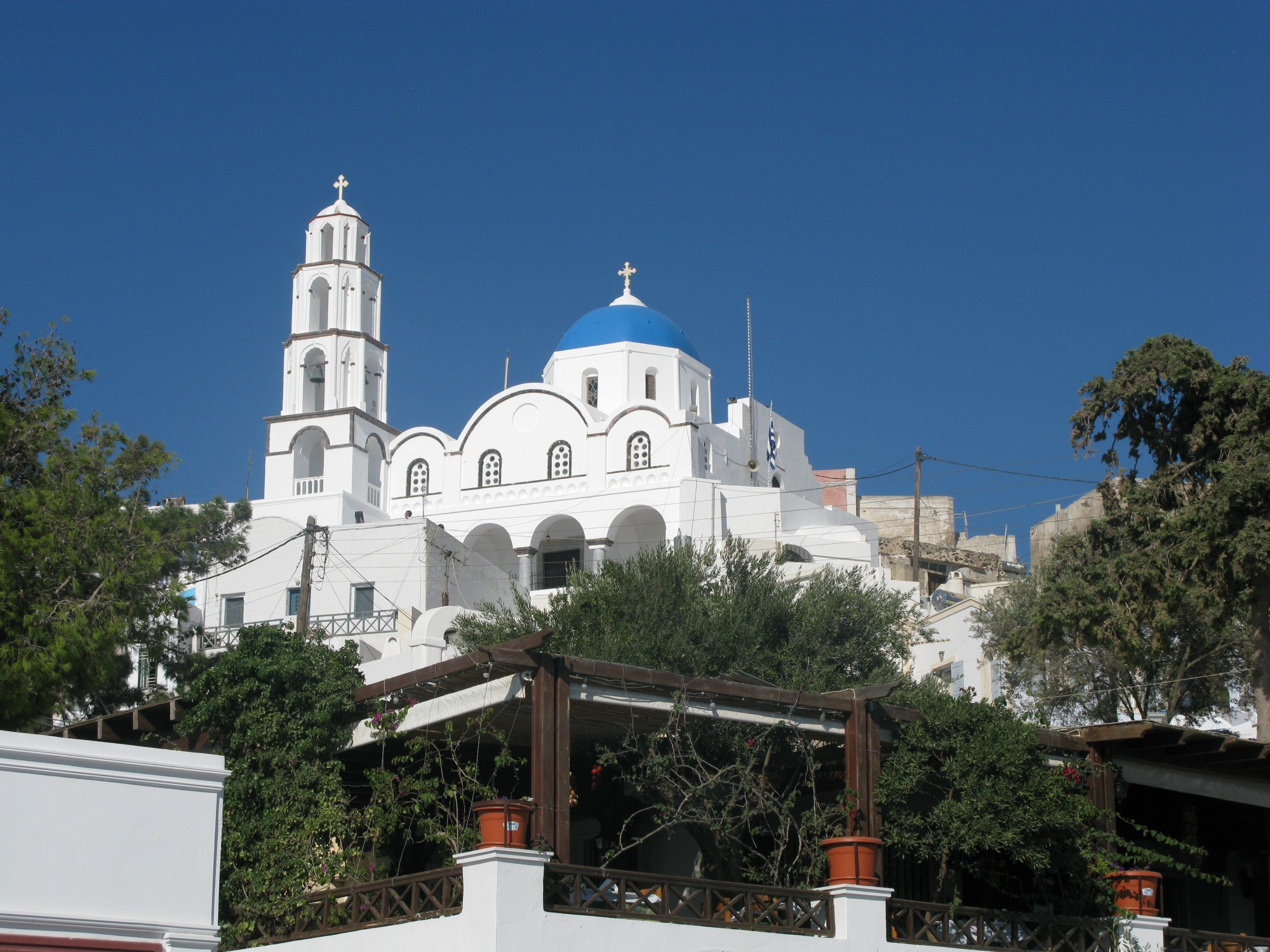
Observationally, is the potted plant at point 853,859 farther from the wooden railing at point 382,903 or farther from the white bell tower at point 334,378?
the white bell tower at point 334,378

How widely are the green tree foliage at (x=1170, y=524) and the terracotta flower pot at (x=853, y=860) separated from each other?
775 centimetres

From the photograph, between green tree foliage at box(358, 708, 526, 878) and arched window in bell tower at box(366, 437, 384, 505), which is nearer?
green tree foliage at box(358, 708, 526, 878)

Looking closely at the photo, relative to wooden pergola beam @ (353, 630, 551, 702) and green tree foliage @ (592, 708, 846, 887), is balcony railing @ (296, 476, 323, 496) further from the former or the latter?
wooden pergola beam @ (353, 630, 551, 702)

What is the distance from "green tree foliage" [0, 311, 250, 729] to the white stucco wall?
18.7 feet

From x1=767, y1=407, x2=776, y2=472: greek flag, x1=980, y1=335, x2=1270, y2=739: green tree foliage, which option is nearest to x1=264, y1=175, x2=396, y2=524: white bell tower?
x1=767, y1=407, x2=776, y2=472: greek flag

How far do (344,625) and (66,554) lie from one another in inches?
641

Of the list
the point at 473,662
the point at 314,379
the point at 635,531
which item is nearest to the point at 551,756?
the point at 473,662

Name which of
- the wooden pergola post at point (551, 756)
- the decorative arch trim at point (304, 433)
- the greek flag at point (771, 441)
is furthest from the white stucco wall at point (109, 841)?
the greek flag at point (771, 441)

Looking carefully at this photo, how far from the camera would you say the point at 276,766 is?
16.7 metres

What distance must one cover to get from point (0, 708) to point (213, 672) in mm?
2521

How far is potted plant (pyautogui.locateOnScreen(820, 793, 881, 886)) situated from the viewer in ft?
49.1

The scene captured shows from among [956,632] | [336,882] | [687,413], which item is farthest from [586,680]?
[687,413]

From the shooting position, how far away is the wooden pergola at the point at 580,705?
1412 centimetres

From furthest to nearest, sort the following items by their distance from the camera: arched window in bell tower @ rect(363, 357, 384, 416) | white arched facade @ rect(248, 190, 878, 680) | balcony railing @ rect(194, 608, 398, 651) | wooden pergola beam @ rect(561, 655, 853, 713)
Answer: arched window in bell tower @ rect(363, 357, 384, 416), white arched facade @ rect(248, 190, 878, 680), balcony railing @ rect(194, 608, 398, 651), wooden pergola beam @ rect(561, 655, 853, 713)
